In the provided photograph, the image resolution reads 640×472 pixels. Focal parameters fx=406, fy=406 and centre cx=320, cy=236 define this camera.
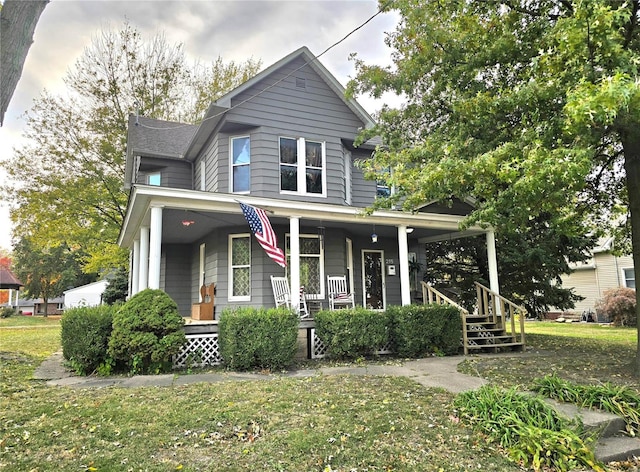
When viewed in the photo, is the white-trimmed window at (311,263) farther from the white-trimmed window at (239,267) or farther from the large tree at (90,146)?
the large tree at (90,146)

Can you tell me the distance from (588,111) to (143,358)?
7463 millimetres

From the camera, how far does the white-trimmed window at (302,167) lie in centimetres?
1065

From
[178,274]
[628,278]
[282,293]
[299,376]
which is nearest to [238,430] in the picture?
→ [299,376]

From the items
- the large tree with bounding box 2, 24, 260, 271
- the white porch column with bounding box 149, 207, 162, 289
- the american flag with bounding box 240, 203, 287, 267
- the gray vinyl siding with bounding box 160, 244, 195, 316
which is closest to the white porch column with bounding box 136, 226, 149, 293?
the white porch column with bounding box 149, 207, 162, 289

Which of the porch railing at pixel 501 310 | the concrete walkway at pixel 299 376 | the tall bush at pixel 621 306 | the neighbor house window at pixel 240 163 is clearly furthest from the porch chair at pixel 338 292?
the tall bush at pixel 621 306

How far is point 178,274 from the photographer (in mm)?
13000

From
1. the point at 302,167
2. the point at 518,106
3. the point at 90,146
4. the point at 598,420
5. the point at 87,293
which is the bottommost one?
the point at 598,420

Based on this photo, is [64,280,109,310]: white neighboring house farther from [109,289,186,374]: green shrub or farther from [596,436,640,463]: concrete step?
[596,436,640,463]: concrete step

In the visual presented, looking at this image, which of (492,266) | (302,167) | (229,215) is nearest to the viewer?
(229,215)

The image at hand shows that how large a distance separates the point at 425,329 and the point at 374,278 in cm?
408

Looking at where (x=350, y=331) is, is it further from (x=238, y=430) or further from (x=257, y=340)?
(x=238, y=430)

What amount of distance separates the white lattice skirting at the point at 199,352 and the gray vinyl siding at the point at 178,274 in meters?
5.01

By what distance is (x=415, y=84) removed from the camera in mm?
10812

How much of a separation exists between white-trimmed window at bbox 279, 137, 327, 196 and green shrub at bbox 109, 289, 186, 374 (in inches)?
177
